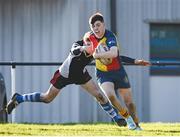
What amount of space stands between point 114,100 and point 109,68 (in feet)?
1.50

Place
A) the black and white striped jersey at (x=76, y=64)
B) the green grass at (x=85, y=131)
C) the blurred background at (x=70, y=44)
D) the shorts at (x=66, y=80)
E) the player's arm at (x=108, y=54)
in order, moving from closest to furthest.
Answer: the green grass at (x=85, y=131)
the player's arm at (x=108, y=54)
the black and white striped jersey at (x=76, y=64)
the shorts at (x=66, y=80)
the blurred background at (x=70, y=44)

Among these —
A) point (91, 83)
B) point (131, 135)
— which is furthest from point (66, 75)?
point (131, 135)

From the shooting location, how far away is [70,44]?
21.1m

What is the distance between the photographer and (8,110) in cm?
1344

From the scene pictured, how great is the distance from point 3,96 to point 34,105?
244 inches

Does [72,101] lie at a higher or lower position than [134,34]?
A: lower

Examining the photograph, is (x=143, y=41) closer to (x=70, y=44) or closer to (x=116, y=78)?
(x=70, y=44)

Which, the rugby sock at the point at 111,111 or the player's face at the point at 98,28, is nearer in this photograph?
the player's face at the point at 98,28

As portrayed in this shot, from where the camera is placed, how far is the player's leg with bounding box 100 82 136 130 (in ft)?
40.6

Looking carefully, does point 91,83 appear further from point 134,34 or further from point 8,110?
point 134,34

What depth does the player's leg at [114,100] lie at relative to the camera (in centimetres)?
1238

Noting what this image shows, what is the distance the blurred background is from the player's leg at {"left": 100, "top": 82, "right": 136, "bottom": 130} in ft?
27.4

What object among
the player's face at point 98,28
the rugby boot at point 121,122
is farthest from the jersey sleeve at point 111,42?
the rugby boot at point 121,122

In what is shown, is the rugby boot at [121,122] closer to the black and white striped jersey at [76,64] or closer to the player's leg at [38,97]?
the black and white striped jersey at [76,64]
